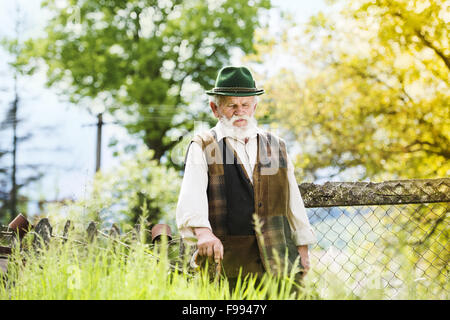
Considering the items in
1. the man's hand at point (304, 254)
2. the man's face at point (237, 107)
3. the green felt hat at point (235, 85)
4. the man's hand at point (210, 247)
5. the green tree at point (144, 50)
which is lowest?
the man's hand at point (304, 254)

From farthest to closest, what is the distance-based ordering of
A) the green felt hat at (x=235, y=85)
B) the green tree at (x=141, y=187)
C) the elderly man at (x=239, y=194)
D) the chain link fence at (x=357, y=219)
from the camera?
the green tree at (x=141, y=187) < the chain link fence at (x=357, y=219) < the green felt hat at (x=235, y=85) < the elderly man at (x=239, y=194)

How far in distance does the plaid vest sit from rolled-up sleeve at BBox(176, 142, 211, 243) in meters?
0.05

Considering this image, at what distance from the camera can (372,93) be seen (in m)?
9.14

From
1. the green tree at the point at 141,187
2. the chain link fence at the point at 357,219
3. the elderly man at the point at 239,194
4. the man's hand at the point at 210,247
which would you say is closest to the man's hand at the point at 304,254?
the elderly man at the point at 239,194

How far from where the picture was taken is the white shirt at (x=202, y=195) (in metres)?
2.19

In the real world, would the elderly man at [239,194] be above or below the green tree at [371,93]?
below

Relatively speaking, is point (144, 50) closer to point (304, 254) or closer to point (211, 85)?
point (211, 85)

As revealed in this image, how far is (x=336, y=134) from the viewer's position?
32.7 feet

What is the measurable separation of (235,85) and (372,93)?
733 cm

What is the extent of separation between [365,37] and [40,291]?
27.0 feet

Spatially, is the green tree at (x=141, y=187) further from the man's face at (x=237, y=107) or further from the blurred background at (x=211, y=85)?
the man's face at (x=237, y=107)

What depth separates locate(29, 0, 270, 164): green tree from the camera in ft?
47.3

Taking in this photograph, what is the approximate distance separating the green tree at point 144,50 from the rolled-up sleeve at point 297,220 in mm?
11989
